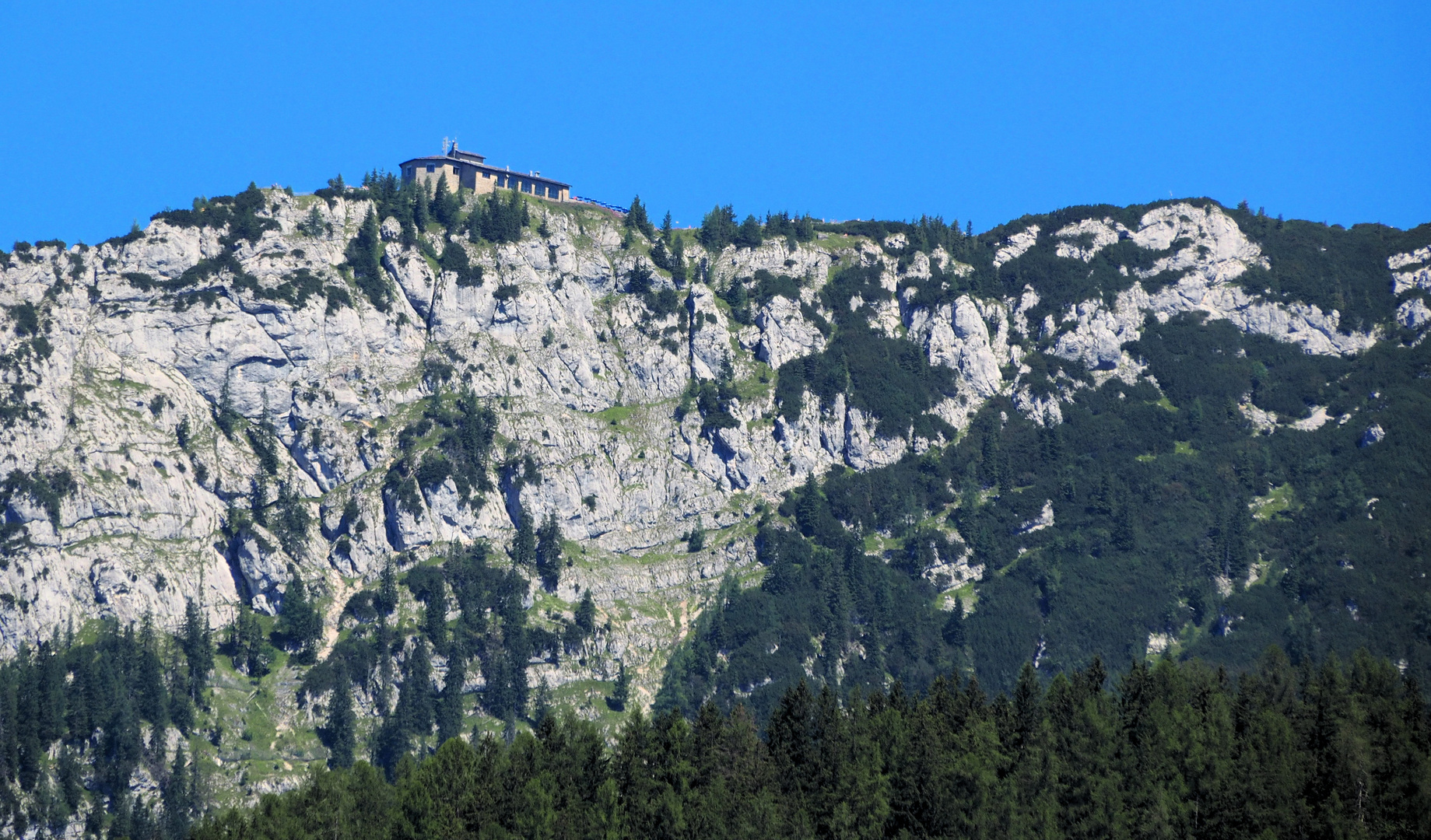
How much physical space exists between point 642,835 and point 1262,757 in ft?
161

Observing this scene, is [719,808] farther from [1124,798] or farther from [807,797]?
[1124,798]

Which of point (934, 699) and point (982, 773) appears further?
point (934, 699)

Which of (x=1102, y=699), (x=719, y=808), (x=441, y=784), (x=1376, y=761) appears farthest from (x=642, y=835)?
(x=1376, y=761)

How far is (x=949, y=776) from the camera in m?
145

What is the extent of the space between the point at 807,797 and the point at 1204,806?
3044 cm

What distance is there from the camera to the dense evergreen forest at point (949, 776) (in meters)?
141

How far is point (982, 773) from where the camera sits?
14300 centimetres

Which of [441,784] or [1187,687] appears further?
[1187,687]

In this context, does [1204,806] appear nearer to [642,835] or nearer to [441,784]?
[642,835]

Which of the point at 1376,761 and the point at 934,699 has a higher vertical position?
the point at 934,699

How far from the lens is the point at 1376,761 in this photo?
5758 inches

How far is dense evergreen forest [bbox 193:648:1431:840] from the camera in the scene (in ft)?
463

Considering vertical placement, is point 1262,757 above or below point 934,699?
below

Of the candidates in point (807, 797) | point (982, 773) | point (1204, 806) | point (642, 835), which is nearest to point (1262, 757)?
point (1204, 806)
